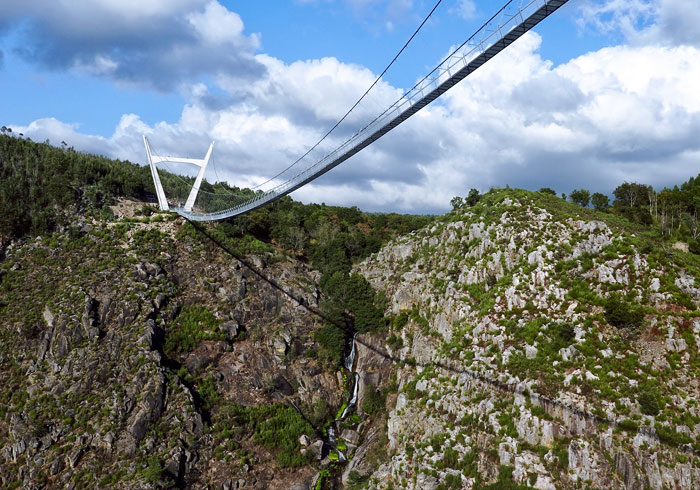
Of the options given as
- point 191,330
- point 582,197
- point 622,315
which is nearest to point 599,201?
point 582,197

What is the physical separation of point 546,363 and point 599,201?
4519cm

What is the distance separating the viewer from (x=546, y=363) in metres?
34.8

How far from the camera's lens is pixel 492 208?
4997 centimetres

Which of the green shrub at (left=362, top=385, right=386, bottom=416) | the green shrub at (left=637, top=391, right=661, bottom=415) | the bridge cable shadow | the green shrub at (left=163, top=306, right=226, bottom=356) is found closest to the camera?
the bridge cable shadow

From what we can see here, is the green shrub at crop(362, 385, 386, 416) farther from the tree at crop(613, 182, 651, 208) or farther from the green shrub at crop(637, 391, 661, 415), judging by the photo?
the tree at crop(613, 182, 651, 208)

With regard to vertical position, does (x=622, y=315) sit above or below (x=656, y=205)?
below

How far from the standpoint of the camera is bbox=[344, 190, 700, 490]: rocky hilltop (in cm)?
2936

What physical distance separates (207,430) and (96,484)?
9351 mm

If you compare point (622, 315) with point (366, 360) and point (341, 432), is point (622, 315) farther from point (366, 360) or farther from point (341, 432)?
point (341, 432)

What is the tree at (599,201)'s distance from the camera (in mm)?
69188

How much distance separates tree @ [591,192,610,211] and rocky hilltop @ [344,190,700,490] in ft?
82.1

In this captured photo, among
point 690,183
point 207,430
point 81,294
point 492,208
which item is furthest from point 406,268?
point 690,183

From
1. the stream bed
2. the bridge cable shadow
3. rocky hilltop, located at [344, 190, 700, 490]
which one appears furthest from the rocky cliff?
rocky hilltop, located at [344, 190, 700, 490]

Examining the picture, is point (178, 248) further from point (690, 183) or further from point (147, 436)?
point (690, 183)
